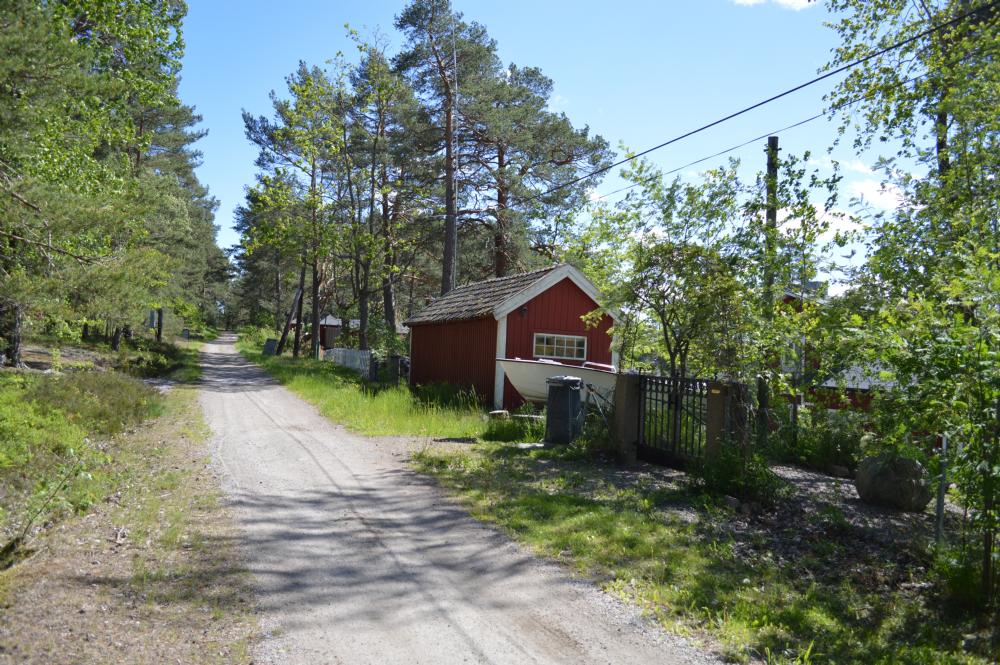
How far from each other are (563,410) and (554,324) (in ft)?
23.5

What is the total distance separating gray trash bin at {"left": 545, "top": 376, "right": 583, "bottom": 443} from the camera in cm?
1115

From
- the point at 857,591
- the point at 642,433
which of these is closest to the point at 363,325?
the point at 642,433

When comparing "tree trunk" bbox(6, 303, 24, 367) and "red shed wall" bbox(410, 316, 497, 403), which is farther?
"red shed wall" bbox(410, 316, 497, 403)

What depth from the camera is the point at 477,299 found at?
19.8 meters

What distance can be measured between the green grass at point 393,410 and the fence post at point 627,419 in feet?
10.5

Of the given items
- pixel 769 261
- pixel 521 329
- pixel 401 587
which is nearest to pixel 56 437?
pixel 401 587

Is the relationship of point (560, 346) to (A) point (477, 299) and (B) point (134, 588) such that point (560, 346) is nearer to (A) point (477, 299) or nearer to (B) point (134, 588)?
(A) point (477, 299)

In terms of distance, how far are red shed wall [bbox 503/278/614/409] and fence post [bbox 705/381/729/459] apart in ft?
29.8

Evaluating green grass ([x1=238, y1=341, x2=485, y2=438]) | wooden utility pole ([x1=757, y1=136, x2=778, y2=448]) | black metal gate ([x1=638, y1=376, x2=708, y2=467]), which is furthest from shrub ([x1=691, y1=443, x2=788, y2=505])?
green grass ([x1=238, y1=341, x2=485, y2=438])

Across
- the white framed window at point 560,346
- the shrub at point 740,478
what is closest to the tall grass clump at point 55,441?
the shrub at point 740,478

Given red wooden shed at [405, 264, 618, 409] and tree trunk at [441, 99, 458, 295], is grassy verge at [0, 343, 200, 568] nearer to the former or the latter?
red wooden shed at [405, 264, 618, 409]

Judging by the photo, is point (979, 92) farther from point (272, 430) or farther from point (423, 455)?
Answer: point (272, 430)

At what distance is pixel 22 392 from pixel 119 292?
263 cm

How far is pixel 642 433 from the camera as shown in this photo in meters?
10.1
